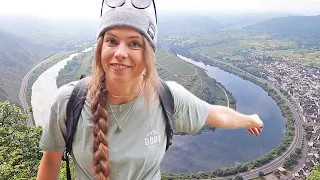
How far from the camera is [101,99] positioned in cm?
106

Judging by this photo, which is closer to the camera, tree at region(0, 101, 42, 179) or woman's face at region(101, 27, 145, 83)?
woman's face at region(101, 27, 145, 83)

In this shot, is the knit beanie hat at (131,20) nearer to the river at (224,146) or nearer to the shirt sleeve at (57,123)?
the shirt sleeve at (57,123)

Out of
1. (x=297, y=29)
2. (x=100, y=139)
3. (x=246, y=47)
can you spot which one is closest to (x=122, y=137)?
(x=100, y=139)

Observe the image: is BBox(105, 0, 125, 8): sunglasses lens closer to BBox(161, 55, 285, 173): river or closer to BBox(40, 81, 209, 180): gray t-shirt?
BBox(40, 81, 209, 180): gray t-shirt

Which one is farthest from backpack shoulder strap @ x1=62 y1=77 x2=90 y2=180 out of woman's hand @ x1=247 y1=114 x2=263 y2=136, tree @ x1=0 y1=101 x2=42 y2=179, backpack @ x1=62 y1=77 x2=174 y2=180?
tree @ x1=0 y1=101 x2=42 y2=179

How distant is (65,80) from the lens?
43.8 metres

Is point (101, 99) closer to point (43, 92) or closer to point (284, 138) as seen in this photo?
point (284, 138)

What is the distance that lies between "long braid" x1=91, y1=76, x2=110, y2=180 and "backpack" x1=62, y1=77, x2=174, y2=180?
53mm

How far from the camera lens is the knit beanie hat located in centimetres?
102

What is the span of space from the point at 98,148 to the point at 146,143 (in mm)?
185

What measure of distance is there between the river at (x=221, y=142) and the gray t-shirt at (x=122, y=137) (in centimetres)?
2512

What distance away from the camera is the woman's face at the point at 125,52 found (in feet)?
3.31

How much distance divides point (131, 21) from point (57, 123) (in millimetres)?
459

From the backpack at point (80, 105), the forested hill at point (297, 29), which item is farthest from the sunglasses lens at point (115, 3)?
the forested hill at point (297, 29)
